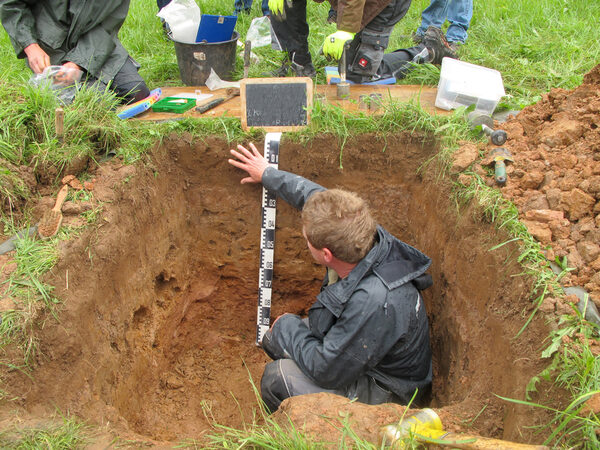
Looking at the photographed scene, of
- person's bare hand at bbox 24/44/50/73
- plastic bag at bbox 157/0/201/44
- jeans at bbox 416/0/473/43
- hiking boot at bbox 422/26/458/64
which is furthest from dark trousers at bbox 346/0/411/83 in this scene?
person's bare hand at bbox 24/44/50/73

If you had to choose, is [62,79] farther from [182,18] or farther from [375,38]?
[375,38]

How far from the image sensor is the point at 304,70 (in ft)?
16.4

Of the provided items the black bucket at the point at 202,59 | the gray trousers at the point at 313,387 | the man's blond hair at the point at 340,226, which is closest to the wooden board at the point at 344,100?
the black bucket at the point at 202,59

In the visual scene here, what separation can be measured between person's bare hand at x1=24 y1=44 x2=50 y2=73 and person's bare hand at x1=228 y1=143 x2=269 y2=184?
1959mm

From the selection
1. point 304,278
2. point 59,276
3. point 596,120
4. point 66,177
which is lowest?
point 304,278

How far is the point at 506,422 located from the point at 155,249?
2513 millimetres

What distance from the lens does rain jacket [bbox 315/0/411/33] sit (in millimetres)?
4027

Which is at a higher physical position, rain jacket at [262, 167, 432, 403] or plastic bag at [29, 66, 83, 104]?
plastic bag at [29, 66, 83, 104]

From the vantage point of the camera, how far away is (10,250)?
2.50 metres

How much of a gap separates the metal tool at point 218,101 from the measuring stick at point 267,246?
2.59 feet

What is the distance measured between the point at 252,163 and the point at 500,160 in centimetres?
170

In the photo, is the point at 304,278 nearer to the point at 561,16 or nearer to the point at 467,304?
the point at 467,304

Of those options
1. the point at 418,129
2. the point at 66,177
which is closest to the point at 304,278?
the point at 418,129

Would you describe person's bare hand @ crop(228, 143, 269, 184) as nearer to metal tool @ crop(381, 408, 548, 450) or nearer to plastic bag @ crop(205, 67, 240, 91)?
plastic bag @ crop(205, 67, 240, 91)
